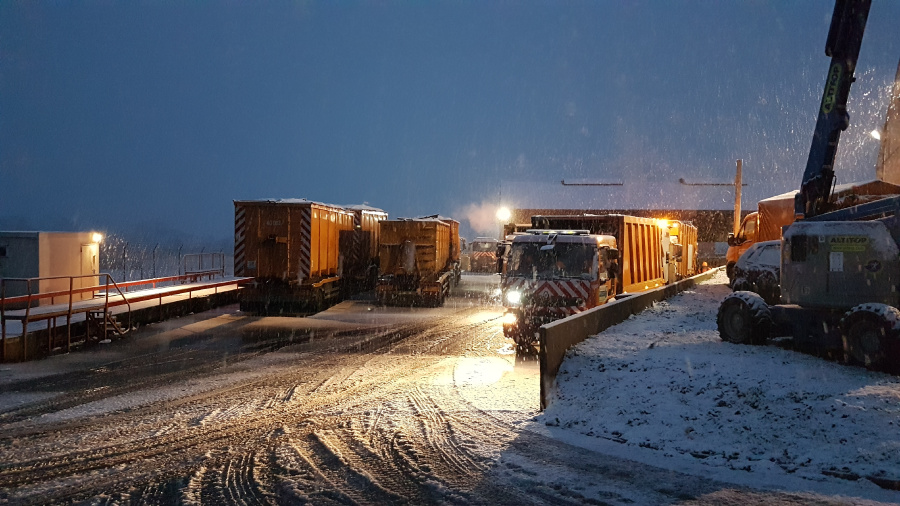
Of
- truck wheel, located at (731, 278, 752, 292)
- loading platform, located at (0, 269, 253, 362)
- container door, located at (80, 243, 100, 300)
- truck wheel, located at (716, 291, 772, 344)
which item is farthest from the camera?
container door, located at (80, 243, 100, 300)

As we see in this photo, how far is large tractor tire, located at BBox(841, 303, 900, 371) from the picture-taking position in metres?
8.91

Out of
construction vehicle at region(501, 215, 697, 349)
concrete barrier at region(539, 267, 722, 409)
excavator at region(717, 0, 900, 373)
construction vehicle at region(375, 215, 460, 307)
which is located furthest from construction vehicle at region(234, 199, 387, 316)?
excavator at region(717, 0, 900, 373)

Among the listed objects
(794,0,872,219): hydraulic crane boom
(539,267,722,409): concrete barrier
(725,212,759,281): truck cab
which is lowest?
(539,267,722,409): concrete barrier

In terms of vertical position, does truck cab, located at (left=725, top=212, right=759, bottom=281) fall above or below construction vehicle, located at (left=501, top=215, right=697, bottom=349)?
above

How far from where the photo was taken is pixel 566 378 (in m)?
9.37

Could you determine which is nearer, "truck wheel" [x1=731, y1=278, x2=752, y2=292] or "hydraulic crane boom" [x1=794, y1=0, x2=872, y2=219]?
"hydraulic crane boom" [x1=794, y1=0, x2=872, y2=219]

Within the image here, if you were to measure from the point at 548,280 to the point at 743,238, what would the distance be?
18075 millimetres

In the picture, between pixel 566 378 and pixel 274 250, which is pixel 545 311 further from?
pixel 274 250

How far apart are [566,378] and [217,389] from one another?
524 centimetres

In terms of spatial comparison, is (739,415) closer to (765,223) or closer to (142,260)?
(765,223)

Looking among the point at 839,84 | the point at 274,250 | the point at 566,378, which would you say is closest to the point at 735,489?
the point at 566,378

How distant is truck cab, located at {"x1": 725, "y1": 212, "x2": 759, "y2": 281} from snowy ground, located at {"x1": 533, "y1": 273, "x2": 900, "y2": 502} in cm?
1885

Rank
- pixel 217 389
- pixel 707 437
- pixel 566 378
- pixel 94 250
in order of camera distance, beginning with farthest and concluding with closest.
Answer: pixel 94 250 < pixel 217 389 < pixel 566 378 < pixel 707 437

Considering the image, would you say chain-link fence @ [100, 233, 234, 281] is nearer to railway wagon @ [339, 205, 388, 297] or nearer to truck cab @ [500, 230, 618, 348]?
railway wagon @ [339, 205, 388, 297]
